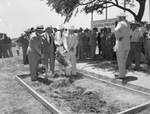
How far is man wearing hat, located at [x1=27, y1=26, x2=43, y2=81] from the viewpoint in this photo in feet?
24.7

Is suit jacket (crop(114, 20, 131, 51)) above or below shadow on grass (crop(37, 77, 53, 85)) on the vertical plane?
above

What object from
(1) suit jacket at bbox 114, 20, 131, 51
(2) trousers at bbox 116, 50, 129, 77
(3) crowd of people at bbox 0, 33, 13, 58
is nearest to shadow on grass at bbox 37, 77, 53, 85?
(2) trousers at bbox 116, 50, 129, 77

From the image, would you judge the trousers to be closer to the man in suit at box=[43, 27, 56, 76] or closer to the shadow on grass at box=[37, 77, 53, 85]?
the shadow on grass at box=[37, 77, 53, 85]

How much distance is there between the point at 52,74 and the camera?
877 cm

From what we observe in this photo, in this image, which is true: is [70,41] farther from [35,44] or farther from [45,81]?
[45,81]

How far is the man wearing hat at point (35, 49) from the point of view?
7523mm

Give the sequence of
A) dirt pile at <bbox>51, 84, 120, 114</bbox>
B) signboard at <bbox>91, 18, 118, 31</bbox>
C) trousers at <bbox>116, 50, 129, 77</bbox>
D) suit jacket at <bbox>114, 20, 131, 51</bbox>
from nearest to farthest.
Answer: dirt pile at <bbox>51, 84, 120, 114</bbox>, suit jacket at <bbox>114, 20, 131, 51</bbox>, trousers at <bbox>116, 50, 129, 77</bbox>, signboard at <bbox>91, 18, 118, 31</bbox>

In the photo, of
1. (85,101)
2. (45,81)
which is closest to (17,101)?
(85,101)

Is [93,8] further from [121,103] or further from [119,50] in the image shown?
[121,103]

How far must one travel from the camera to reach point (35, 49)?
759 centimetres

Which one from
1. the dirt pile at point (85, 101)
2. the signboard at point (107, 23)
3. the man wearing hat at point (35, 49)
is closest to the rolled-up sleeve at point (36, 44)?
the man wearing hat at point (35, 49)

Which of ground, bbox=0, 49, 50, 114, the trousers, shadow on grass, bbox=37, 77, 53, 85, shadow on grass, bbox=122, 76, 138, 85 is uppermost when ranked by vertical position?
the trousers

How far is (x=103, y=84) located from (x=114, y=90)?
0.78m

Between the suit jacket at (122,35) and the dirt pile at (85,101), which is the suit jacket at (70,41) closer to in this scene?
the suit jacket at (122,35)
